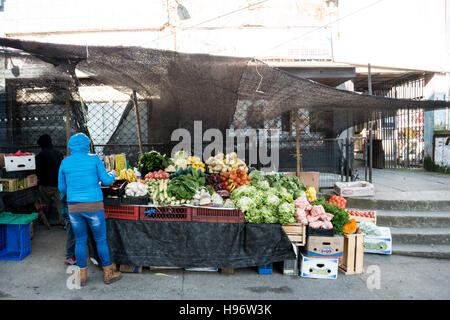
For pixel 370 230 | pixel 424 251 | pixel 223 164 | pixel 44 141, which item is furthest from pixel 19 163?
pixel 424 251

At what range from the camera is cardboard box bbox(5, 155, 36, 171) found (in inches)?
214

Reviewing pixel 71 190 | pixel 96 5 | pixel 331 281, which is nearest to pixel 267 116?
pixel 331 281

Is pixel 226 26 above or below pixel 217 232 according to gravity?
above

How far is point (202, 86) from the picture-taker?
5430mm

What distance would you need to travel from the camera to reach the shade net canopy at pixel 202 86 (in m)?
4.35

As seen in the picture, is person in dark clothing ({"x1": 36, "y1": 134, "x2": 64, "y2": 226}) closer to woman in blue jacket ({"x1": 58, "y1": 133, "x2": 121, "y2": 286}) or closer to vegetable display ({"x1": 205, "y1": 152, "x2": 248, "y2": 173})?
woman in blue jacket ({"x1": 58, "y1": 133, "x2": 121, "y2": 286})

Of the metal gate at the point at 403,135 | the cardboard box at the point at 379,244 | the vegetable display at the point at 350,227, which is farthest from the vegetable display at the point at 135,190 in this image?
the metal gate at the point at 403,135

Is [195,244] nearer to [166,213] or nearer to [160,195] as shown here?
[166,213]

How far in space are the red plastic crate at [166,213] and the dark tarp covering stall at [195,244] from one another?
0.06 m

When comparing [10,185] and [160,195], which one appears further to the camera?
[10,185]

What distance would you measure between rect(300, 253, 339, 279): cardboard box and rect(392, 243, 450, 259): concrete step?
1.64 meters

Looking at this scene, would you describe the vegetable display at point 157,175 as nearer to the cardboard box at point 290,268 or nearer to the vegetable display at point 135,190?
the vegetable display at point 135,190

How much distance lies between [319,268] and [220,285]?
4.51 feet
